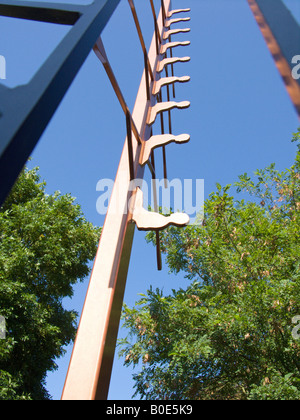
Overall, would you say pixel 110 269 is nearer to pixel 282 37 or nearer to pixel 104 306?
pixel 104 306

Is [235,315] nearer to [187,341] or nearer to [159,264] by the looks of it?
[187,341]

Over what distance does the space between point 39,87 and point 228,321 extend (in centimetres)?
570

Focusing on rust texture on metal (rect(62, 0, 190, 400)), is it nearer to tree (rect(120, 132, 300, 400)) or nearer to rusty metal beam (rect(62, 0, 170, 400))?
rusty metal beam (rect(62, 0, 170, 400))

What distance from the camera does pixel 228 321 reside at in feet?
19.2

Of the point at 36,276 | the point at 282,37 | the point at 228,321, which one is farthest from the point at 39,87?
the point at 36,276

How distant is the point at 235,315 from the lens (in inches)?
222

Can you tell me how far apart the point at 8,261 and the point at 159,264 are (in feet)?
16.0

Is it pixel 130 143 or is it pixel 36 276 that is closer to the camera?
pixel 130 143

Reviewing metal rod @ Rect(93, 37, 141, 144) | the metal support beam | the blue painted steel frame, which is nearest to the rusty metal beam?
metal rod @ Rect(93, 37, 141, 144)

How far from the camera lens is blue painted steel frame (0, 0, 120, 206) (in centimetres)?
61

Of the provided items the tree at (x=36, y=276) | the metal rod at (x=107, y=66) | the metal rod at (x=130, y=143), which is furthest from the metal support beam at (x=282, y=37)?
the tree at (x=36, y=276)

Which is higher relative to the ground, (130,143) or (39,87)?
(130,143)

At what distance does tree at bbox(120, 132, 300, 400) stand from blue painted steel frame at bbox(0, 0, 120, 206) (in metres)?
5.23

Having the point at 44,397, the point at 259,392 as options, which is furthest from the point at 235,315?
the point at 44,397
